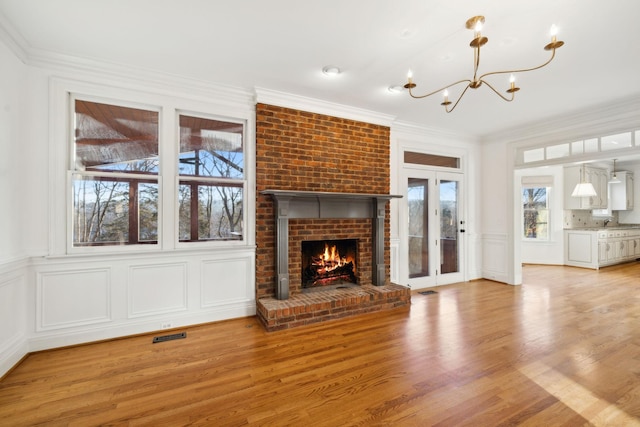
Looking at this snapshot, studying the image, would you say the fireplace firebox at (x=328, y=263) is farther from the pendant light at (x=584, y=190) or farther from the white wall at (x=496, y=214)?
the pendant light at (x=584, y=190)

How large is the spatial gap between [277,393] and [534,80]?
4.18 m

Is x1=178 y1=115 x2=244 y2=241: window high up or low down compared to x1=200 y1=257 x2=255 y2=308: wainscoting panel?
up

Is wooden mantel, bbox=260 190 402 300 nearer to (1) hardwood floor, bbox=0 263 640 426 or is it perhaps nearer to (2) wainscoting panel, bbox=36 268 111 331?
(1) hardwood floor, bbox=0 263 640 426

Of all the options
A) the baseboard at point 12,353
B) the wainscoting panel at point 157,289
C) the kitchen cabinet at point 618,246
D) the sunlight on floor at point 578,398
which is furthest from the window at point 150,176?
the kitchen cabinet at point 618,246

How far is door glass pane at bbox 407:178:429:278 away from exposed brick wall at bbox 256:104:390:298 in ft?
2.46

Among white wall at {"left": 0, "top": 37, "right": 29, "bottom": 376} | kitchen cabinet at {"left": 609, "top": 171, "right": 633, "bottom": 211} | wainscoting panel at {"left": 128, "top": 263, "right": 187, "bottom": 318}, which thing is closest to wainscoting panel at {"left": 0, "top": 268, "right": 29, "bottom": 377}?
white wall at {"left": 0, "top": 37, "right": 29, "bottom": 376}

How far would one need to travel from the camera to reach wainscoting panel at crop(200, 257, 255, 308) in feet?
11.2

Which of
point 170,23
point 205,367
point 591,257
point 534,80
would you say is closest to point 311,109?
point 170,23

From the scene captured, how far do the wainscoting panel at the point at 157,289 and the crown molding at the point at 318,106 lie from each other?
7.61 feet

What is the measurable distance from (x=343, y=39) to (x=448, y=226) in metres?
4.08

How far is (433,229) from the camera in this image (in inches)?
203

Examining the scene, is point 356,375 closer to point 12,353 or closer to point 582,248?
point 12,353

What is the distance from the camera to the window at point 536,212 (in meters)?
7.26

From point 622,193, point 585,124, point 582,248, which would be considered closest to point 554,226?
point 582,248
